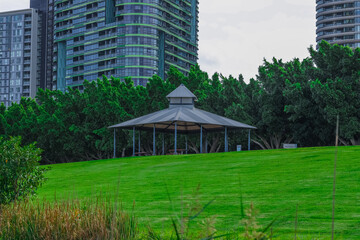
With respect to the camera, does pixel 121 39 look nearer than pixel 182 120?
No

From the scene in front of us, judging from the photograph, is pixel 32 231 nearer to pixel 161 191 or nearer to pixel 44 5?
pixel 161 191

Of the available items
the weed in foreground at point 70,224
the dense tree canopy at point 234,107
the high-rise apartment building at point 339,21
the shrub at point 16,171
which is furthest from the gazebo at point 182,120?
the high-rise apartment building at point 339,21

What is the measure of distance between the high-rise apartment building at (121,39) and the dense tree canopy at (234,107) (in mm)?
47642

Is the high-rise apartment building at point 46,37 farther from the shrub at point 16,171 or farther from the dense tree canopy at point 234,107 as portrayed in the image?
the shrub at point 16,171

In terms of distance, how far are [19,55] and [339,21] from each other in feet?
305

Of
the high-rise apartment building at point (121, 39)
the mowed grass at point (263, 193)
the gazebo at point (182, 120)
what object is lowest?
the mowed grass at point (263, 193)

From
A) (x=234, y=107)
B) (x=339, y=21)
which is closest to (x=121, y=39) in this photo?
(x=339, y=21)

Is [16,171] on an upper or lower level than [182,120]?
lower

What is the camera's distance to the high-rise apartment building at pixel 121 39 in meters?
114

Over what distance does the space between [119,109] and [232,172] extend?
35.7m

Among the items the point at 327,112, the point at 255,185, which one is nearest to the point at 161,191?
the point at 255,185

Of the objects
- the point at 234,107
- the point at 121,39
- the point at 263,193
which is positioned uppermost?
the point at 121,39

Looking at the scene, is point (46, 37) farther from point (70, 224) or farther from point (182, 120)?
point (70, 224)

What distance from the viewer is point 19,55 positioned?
15350 cm
